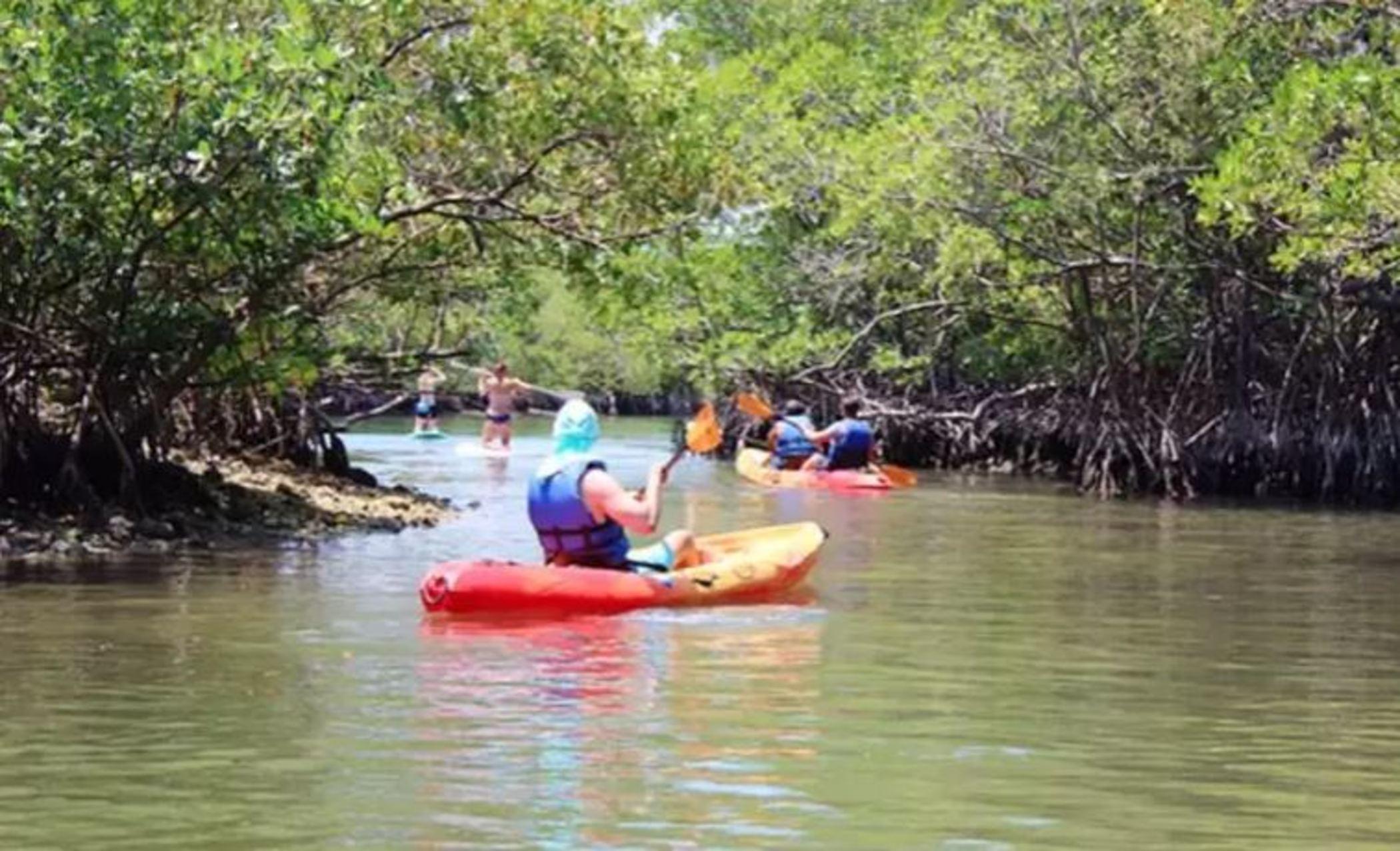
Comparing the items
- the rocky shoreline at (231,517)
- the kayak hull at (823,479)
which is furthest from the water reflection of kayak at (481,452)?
the rocky shoreline at (231,517)

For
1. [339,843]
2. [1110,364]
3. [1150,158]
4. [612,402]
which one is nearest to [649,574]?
[339,843]

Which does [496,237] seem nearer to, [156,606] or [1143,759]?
[156,606]

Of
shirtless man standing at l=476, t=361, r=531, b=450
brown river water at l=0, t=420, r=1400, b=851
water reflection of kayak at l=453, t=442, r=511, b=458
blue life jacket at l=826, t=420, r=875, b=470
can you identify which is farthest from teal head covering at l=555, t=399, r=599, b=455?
water reflection of kayak at l=453, t=442, r=511, b=458

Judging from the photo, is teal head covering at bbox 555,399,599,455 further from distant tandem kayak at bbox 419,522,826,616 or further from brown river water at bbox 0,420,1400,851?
brown river water at bbox 0,420,1400,851

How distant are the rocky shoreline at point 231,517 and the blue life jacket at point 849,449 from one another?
17.9ft

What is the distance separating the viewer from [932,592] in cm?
1228

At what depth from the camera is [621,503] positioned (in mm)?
10539

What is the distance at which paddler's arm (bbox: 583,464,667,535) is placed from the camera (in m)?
10.5

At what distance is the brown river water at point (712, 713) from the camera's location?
5.85 m

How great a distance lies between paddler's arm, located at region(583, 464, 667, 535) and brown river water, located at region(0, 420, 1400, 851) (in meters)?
0.44

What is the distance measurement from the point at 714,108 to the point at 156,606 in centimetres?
1711

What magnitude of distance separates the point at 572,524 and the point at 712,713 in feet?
10.7

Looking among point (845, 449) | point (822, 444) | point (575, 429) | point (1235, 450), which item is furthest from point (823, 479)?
point (575, 429)

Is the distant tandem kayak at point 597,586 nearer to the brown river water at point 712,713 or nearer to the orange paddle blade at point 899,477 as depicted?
the brown river water at point 712,713
